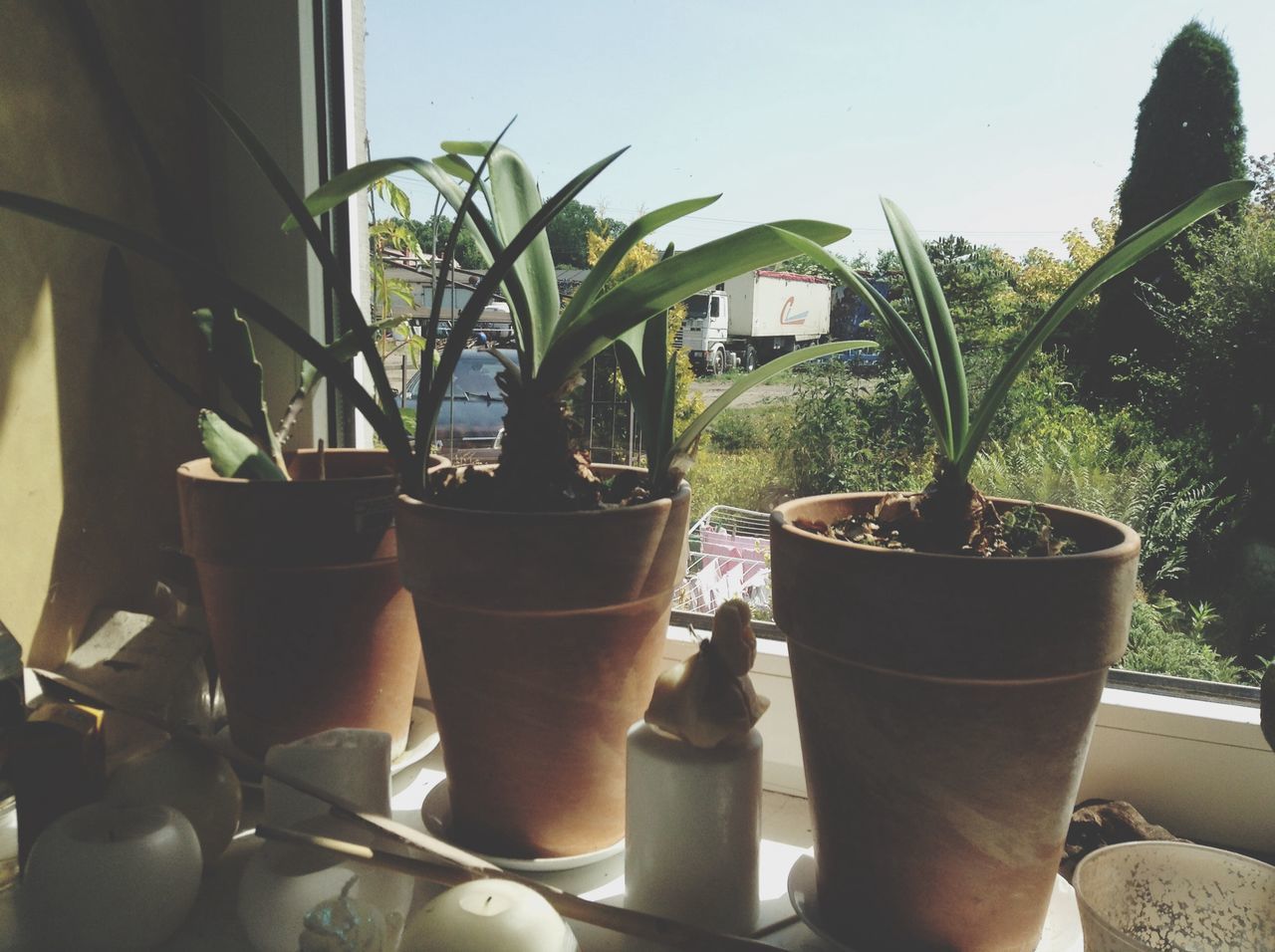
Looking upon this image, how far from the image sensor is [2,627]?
0.74 metres

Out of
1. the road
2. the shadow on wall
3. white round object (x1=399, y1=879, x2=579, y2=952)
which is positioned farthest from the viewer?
the road

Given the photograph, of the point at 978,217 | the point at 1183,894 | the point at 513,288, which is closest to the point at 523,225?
the point at 513,288

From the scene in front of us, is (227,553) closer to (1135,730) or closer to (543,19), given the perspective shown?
(543,19)

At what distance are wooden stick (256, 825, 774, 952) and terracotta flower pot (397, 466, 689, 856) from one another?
0.29 ft

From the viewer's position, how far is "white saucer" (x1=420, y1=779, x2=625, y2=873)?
67 cm

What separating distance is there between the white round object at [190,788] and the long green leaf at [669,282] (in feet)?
1.35

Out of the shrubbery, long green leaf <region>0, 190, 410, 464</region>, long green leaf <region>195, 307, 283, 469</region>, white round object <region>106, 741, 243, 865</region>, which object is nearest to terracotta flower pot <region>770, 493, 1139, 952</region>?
the shrubbery

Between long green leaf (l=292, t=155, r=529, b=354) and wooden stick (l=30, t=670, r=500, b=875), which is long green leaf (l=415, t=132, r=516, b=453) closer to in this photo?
long green leaf (l=292, t=155, r=529, b=354)

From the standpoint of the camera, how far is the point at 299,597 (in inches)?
29.9

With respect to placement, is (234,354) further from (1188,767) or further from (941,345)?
(1188,767)

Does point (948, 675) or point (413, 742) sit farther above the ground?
point (948, 675)

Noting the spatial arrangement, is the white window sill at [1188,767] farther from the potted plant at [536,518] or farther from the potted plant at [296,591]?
the potted plant at [296,591]

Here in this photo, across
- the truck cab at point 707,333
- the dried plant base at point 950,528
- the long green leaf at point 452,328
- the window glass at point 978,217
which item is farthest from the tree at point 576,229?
the dried plant base at point 950,528

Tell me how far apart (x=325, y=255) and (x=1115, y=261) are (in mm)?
529
